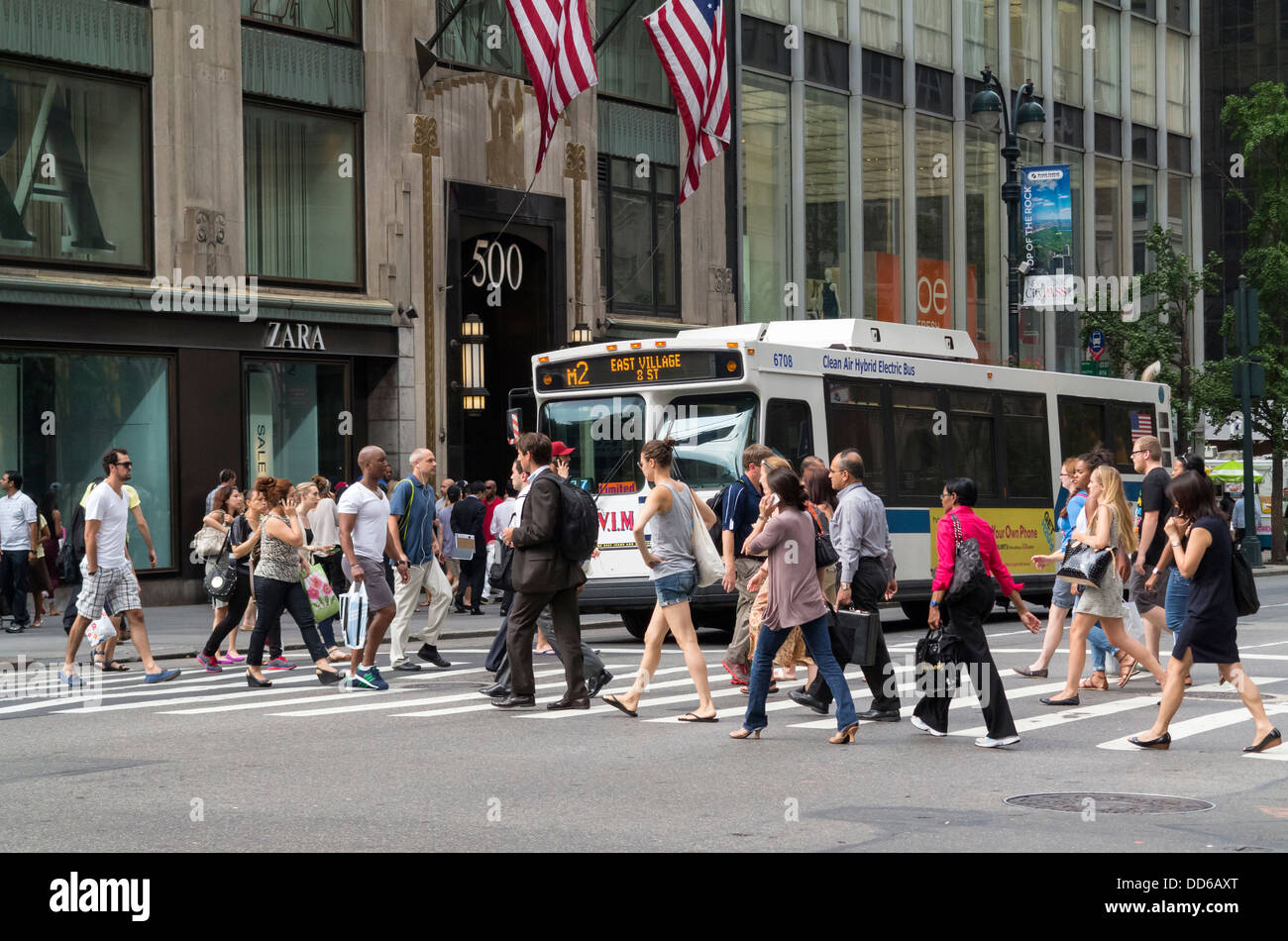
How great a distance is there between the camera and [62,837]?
7875 millimetres

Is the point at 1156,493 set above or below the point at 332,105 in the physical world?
below

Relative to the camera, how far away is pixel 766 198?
118 feet

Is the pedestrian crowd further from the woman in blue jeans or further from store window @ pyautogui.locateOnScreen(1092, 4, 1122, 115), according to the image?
store window @ pyautogui.locateOnScreen(1092, 4, 1122, 115)

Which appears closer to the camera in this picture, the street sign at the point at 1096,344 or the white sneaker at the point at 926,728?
the white sneaker at the point at 926,728

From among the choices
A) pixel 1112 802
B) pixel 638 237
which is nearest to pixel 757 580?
pixel 1112 802

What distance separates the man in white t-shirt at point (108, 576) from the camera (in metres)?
15.5

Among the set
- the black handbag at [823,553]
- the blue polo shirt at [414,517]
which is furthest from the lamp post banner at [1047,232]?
the black handbag at [823,553]

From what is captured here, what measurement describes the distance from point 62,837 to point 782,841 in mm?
3125

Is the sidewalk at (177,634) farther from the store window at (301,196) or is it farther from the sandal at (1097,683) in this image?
the sandal at (1097,683)

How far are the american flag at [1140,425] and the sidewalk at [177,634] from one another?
26.1ft

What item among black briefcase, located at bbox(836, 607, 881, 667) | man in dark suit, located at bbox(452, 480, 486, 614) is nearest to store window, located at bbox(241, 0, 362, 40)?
man in dark suit, located at bbox(452, 480, 486, 614)

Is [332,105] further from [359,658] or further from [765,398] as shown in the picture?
[359,658]

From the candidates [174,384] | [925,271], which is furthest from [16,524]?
[925,271]

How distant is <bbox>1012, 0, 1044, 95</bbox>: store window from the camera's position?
43281 mm
